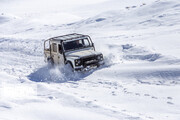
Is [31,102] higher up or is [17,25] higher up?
[17,25]

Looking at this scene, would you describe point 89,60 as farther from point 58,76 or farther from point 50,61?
point 50,61

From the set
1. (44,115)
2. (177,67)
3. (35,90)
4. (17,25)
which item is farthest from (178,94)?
(17,25)

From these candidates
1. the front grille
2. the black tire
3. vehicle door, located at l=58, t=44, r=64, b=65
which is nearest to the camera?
the front grille

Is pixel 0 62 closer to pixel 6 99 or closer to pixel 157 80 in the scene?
pixel 6 99

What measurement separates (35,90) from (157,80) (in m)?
4.29

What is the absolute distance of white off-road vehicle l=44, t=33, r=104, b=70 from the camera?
1065 centimetres

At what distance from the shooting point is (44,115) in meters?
6.13

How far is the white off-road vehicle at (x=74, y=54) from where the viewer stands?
10645 mm

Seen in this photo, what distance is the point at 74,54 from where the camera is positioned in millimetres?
10953

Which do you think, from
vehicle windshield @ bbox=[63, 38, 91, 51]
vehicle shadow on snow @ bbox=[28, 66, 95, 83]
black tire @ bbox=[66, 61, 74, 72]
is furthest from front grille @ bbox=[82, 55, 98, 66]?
vehicle windshield @ bbox=[63, 38, 91, 51]

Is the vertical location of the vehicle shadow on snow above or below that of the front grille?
below

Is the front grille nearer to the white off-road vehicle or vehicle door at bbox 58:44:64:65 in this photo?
the white off-road vehicle

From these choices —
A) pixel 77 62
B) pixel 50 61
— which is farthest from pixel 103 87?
pixel 50 61

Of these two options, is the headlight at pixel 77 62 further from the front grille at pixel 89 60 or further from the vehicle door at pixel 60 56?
the vehicle door at pixel 60 56
